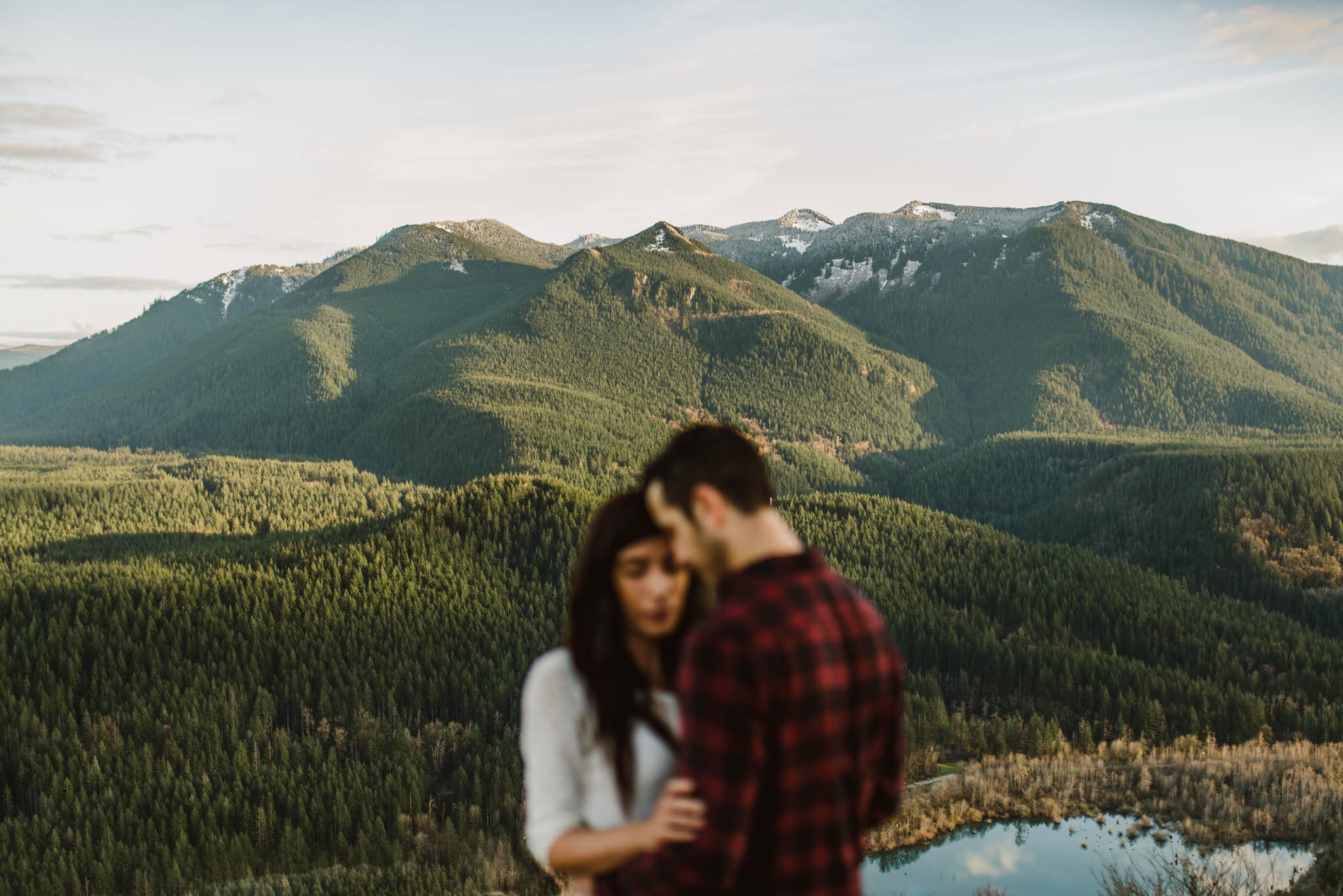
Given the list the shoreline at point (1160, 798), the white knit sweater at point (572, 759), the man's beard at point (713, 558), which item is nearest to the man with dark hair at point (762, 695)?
the man's beard at point (713, 558)

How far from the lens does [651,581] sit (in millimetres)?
6684

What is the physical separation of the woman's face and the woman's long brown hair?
0.23 feet

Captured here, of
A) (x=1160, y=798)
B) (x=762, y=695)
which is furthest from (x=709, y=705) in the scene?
(x=1160, y=798)

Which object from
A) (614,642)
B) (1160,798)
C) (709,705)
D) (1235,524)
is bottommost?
(1235,524)

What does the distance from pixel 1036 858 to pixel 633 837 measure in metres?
36.7

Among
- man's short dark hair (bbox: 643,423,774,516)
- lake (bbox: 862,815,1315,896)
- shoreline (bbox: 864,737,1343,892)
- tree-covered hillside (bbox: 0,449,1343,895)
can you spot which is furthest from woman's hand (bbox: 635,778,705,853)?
tree-covered hillside (bbox: 0,449,1343,895)

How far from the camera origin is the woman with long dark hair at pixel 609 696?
6.60m

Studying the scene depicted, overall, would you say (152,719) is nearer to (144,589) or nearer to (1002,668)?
(144,589)

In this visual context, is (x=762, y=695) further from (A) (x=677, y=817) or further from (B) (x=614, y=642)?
(B) (x=614, y=642)

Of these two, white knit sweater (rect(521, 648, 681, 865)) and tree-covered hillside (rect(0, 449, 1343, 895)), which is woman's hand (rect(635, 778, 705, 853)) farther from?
tree-covered hillside (rect(0, 449, 1343, 895))

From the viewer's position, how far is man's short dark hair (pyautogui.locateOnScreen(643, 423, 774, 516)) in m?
6.13

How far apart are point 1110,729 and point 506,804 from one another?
168ft

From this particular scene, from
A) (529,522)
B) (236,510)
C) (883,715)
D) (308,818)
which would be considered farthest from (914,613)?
(236,510)

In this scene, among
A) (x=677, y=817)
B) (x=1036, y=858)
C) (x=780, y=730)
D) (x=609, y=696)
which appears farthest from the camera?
(x=1036, y=858)
